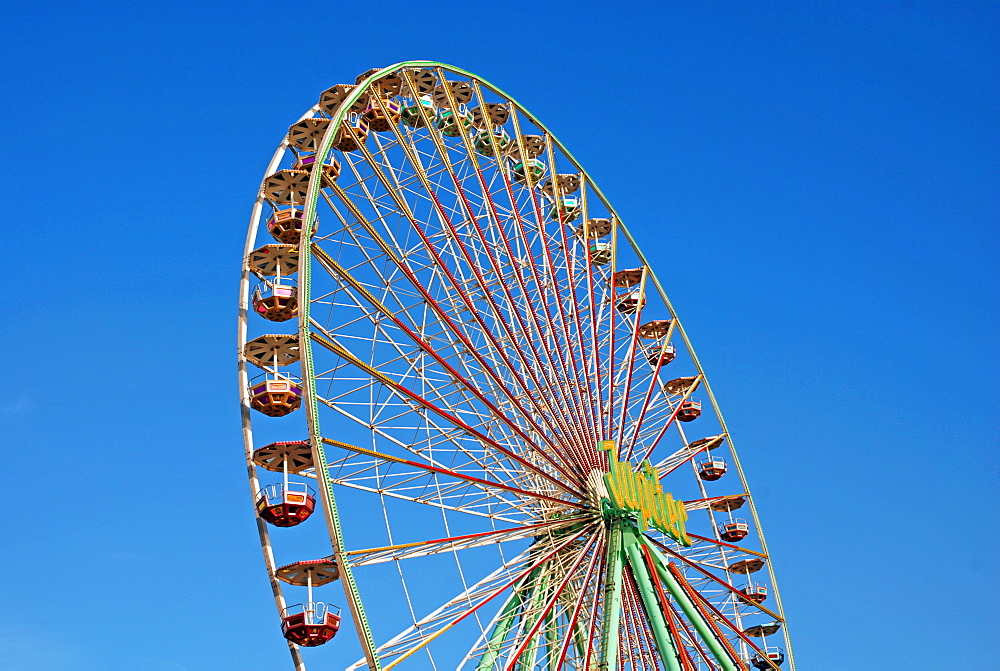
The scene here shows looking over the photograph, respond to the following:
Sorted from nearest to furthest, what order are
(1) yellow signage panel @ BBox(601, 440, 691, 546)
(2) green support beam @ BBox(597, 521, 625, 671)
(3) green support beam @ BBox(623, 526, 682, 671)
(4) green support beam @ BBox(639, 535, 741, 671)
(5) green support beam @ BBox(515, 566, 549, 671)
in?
(2) green support beam @ BBox(597, 521, 625, 671)
(5) green support beam @ BBox(515, 566, 549, 671)
(3) green support beam @ BBox(623, 526, 682, 671)
(1) yellow signage panel @ BBox(601, 440, 691, 546)
(4) green support beam @ BBox(639, 535, 741, 671)

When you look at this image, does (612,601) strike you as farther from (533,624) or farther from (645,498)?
(645,498)

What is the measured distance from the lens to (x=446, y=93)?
80.1ft

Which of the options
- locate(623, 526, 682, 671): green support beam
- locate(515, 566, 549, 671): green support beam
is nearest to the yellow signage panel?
locate(623, 526, 682, 671): green support beam

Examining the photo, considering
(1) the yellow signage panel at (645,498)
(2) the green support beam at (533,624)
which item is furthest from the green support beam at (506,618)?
(1) the yellow signage panel at (645,498)

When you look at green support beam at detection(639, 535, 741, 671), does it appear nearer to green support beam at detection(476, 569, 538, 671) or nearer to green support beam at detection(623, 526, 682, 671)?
green support beam at detection(623, 526, 682, 671)

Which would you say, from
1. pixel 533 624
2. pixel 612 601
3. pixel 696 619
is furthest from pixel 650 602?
pixel 533 624

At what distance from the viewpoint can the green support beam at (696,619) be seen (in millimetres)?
22000

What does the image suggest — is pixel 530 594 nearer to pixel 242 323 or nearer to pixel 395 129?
pixel 242 323

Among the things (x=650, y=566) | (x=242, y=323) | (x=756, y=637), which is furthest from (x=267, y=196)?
(x=756, y=637)

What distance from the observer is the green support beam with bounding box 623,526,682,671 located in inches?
819

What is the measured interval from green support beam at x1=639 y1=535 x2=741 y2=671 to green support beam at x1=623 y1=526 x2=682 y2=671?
0.38m

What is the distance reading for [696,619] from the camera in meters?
22.0

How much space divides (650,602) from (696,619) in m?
1.17

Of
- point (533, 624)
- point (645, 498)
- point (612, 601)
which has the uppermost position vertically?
point (645, 498)
